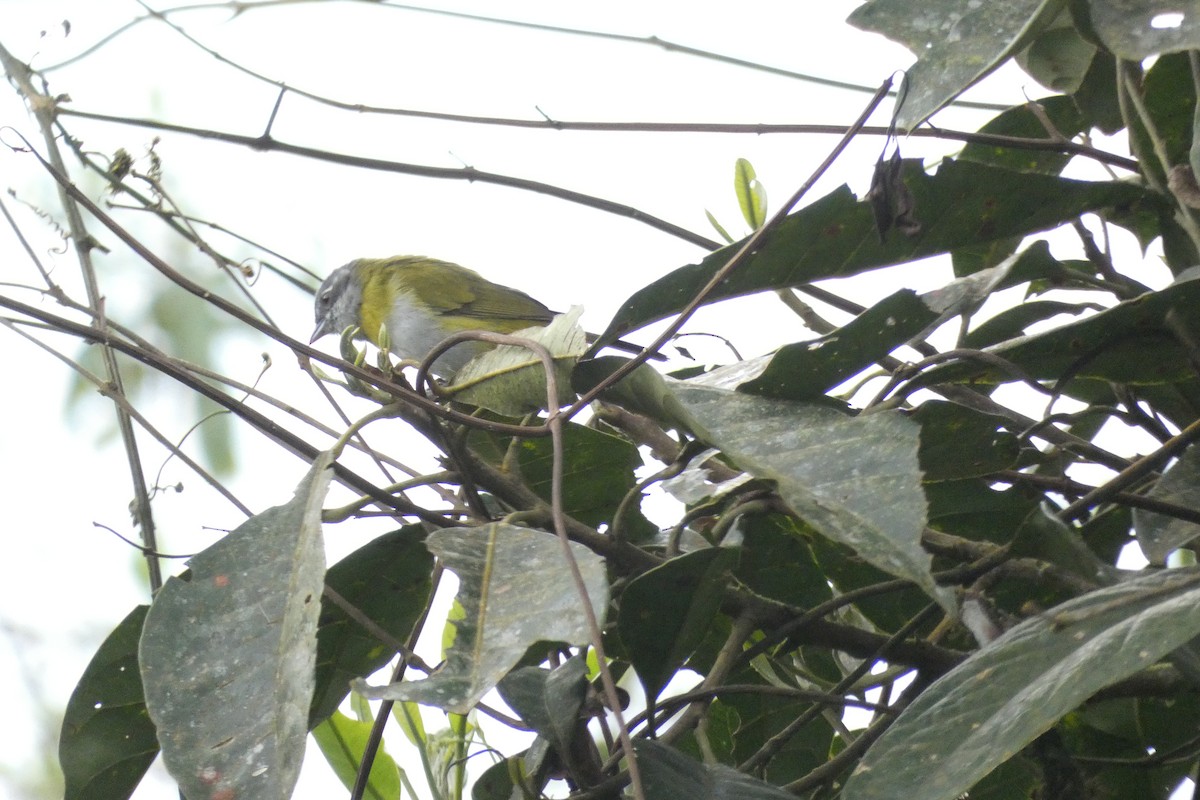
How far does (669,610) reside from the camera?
1129mm

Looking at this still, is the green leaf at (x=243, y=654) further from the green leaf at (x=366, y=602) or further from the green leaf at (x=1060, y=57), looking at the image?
the green leaf at (x=1060, y=57)

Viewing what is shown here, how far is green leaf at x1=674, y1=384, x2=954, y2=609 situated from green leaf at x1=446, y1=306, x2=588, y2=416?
16cm

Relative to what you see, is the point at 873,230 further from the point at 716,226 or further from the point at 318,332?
the point at 318,332

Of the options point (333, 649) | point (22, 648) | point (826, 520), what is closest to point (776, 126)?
point (826, 520)

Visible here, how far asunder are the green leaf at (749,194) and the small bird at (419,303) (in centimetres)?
278

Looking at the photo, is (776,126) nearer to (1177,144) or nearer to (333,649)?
(1177,144)

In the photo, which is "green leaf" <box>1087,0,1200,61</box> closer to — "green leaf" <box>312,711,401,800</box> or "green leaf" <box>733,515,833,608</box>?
"green leaf" <box>733,515,833,608</box>

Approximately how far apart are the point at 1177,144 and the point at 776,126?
19.3 inches

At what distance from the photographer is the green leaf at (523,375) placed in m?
1.28

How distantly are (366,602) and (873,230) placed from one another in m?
0.75

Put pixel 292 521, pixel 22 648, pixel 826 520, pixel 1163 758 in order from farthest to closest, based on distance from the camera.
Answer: pixel 22 648 → pixel 1163 758 → pixel 292 521 → pixel 826 520

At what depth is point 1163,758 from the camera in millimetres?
1353

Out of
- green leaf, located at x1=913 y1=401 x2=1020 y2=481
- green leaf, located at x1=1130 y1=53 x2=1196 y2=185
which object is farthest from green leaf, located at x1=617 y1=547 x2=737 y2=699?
green leaf, located at x1=1130 y1=53 x2=1196 y2=185

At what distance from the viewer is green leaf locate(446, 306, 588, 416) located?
1.28m
